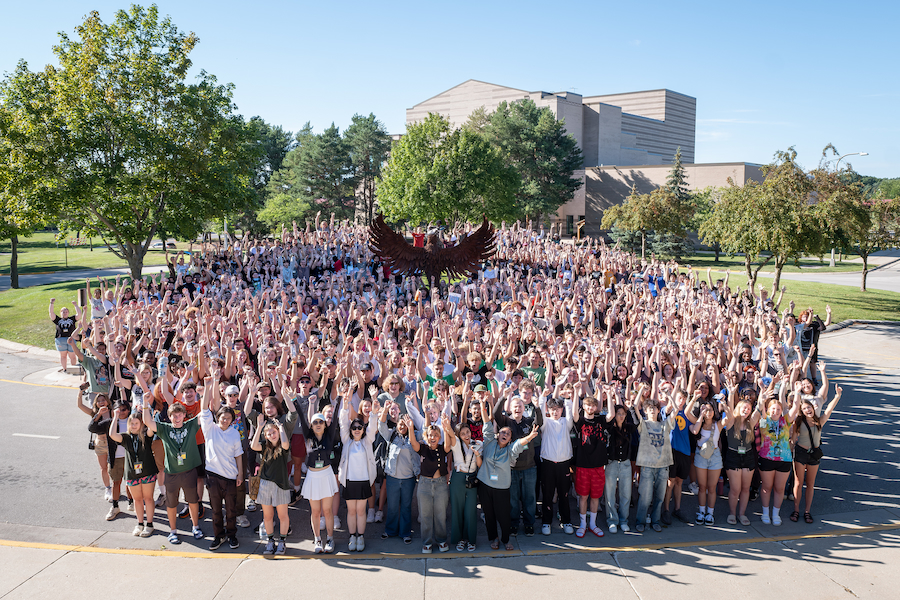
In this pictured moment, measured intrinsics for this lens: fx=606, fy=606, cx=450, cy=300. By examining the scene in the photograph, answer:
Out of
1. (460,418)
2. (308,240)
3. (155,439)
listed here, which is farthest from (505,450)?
(308,240)

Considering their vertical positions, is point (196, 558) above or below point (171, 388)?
below

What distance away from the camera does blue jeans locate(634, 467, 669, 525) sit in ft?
22.4

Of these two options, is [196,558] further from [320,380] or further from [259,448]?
[320,380]

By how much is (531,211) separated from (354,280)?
3666cm

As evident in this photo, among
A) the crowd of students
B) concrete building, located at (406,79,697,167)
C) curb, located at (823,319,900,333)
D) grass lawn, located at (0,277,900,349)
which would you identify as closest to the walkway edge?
the crowd of students

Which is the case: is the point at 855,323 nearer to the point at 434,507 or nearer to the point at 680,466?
the point at 680,466

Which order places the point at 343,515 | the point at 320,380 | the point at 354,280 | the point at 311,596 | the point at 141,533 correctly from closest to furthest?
the point at 311,596 → the point at 141,533 → the point at 343,515 → the point at 320,380 → the point at 354,280

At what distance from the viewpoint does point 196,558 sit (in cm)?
622

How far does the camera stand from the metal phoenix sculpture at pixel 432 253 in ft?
53.1

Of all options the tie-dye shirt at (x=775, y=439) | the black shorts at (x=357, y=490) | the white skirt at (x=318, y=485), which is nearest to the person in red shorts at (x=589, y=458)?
the tie-dye shirt at (x=775, y=439)

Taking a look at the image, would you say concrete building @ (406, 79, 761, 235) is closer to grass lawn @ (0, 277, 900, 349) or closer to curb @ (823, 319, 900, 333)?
grass lawn @ (0, 277, 900, 349)

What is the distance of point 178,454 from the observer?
254 inches

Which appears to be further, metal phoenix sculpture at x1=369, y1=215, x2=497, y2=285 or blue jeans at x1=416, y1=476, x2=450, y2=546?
metal phoenix sculpture at x1=369, y1=215, x2=497, y2=285

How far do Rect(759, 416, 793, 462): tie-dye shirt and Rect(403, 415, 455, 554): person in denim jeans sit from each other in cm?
370
